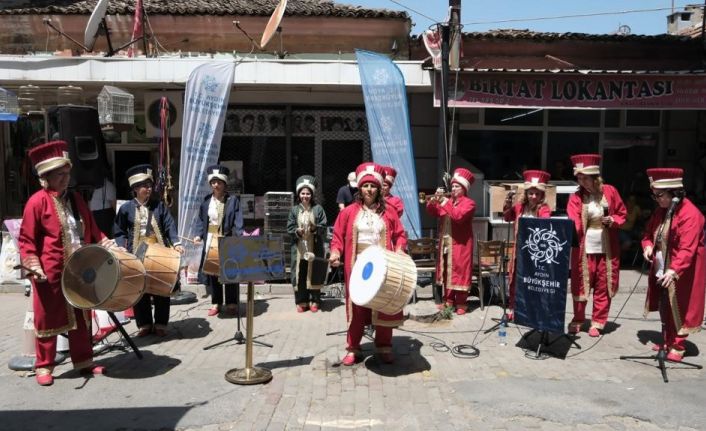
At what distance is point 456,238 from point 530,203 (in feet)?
4.51

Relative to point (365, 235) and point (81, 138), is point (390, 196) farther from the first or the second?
point (81, 138)

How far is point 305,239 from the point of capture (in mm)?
7672

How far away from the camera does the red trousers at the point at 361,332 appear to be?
17.5ft

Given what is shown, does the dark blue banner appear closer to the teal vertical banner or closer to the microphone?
the microphone

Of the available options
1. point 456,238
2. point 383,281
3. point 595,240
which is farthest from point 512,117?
point 383,281

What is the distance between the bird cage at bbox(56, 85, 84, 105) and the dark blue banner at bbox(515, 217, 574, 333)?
8123 mm

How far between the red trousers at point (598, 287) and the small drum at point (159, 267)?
439 cm

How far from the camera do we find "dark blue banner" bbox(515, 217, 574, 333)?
5.54 metres

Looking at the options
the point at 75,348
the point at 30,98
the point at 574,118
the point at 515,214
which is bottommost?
the point at 75,348

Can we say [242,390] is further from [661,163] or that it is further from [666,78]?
[661,163]

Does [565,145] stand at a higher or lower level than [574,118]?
lower

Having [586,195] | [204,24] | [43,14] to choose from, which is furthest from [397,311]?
[43,14]

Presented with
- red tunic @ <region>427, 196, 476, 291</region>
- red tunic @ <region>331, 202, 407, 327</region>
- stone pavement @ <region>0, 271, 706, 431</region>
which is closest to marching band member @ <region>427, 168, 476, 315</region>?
red tunic @ <region>427, 196, 476, 291</region>

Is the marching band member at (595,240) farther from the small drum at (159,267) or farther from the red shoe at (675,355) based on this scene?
the small drum at (159,267)
